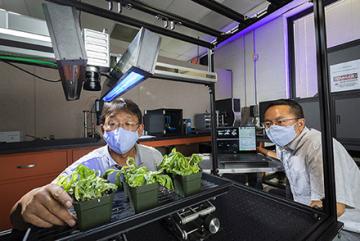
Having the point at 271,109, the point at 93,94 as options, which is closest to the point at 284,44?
the point at 271,109

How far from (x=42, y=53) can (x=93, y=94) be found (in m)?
2.52

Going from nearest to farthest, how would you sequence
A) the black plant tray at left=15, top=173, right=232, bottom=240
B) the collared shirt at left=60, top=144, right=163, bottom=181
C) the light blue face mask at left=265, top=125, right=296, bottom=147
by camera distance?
the black plant tray at left=15, top=173, right=232, bottom=240, the collared shirt at left=60, top=144, right=163, bottom=181, the light blue face mask at left=265, top=125, right=296, bottom=147

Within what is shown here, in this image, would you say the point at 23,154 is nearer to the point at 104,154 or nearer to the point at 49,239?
the point at 104,154

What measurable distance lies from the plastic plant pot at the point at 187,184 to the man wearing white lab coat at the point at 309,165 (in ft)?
2.61

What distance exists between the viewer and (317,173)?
108 cm

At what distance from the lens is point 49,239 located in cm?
37

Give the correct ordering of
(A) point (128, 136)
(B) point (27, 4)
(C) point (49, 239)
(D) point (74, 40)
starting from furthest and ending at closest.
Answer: (B) point (27, 4), (A) point (128, 136), (D) point (74, 40), (C) point (49, 239)

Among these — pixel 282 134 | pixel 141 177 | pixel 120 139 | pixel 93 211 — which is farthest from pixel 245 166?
pixel 93 211

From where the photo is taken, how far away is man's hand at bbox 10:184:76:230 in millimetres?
420

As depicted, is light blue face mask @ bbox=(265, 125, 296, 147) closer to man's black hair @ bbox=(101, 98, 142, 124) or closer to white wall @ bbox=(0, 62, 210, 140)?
man's black hair @ bbox=(101, 98, 142, 124)

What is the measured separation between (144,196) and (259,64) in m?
3.44

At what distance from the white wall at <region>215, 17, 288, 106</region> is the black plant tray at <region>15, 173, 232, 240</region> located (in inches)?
116

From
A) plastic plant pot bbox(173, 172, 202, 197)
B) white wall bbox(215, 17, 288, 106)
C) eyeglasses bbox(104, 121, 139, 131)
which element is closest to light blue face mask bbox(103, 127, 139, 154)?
eyeglasses bbox(104, 121, 139, 131)

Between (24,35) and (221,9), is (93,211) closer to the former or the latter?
(24,35)
